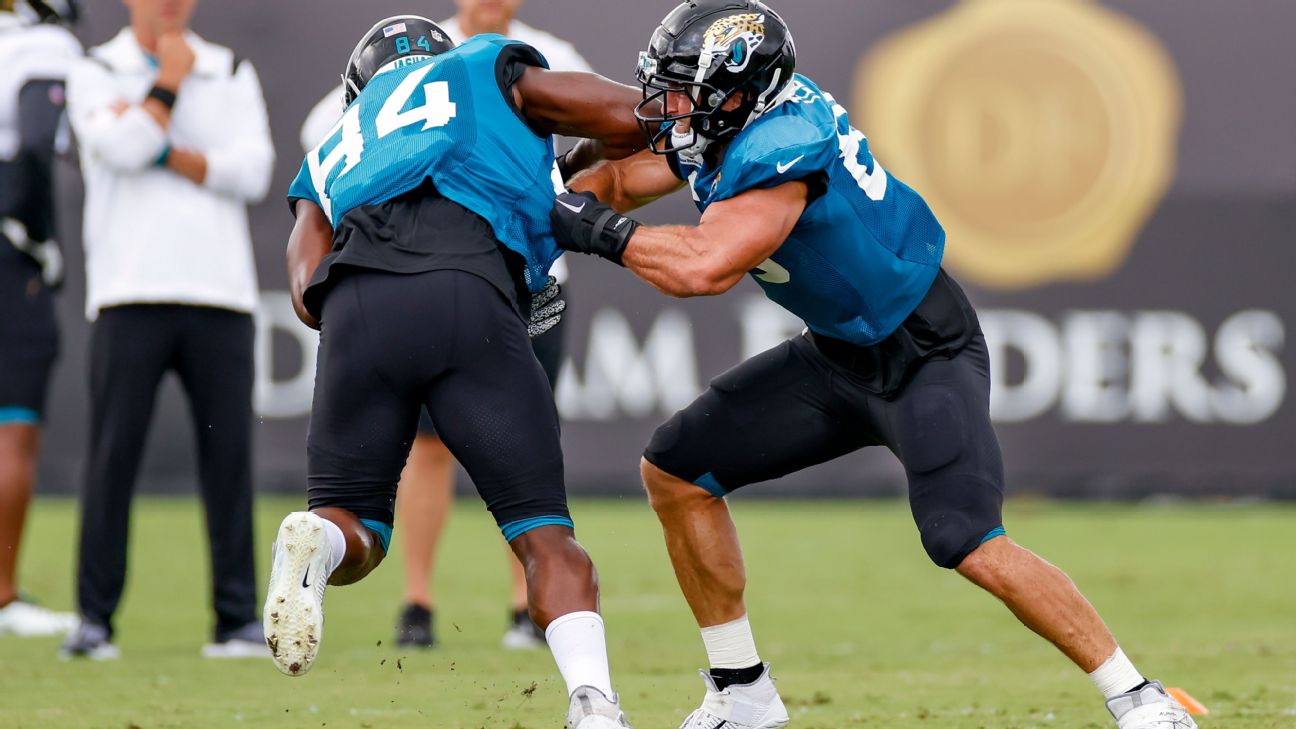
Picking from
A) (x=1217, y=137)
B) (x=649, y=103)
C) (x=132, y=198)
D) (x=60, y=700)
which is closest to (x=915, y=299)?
(x=649, y=103)

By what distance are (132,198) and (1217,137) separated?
8.07 metres

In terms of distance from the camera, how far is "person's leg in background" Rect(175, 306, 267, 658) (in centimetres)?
650

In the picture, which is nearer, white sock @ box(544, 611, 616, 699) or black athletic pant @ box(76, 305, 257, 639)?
white sock @ box(544, 611, 616, 699)

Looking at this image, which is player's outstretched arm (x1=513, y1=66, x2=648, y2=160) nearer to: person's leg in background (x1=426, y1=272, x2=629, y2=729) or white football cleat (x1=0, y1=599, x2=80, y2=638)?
person's leg in background (x1=426, y1=272, x2=629, y2=729)

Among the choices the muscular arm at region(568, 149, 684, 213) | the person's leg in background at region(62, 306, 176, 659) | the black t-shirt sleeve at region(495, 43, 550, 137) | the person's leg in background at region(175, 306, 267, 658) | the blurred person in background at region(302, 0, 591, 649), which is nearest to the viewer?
the black t-shirt sleeve at region(495, 43, 550, 137)

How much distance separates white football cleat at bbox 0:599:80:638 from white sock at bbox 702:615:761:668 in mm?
3249

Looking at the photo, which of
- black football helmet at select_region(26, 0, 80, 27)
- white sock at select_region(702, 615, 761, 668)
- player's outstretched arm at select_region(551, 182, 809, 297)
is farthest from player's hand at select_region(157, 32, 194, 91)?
white sock at select_region(702, 615, 761, 668)

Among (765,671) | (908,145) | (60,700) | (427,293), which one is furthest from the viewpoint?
(908,145)

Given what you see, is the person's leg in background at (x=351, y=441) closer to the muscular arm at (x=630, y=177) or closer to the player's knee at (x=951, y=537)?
the muscular arm at (x=630, y=177)

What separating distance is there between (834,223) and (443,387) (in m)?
1.15

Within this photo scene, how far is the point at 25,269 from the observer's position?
704cm

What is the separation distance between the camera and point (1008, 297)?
11.9m

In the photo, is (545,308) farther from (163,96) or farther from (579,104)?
(163,96)

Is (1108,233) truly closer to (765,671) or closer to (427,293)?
(765,671)
